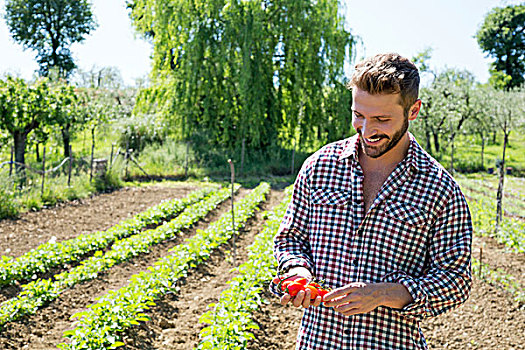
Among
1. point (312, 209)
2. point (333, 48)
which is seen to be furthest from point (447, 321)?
point (333, 48)

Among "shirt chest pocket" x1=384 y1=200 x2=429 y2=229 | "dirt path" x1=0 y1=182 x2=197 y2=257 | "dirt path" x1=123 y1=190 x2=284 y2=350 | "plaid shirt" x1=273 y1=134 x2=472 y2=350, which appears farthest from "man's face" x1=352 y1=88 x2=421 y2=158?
"dirt path" x1=0 y1=182 x2=197 y2=257

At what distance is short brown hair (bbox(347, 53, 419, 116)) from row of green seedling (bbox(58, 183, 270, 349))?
3461 mm

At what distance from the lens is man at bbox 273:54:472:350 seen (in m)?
1.67

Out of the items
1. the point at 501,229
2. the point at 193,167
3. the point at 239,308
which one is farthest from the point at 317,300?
the point at 193,167

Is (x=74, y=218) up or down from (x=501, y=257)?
down

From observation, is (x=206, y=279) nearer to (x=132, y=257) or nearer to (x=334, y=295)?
(x=132, y=257)

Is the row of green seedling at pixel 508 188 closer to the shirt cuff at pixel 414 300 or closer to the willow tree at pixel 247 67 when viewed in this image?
the willow tree at pixel 247 67

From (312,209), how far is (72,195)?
11991 millimetres

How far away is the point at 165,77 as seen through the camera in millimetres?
19438

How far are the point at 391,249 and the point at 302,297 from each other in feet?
1.24

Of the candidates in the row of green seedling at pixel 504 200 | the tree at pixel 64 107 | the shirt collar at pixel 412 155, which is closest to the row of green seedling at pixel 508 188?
the row of green seedling at pixel 504 200

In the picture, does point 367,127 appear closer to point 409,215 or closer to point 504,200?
point 409,215

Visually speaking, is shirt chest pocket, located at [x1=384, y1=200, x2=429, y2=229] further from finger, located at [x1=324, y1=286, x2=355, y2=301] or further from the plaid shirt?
finger, located at [x1=324, y1=286, x2=355, y2=301]

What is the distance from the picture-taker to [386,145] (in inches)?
69.9
